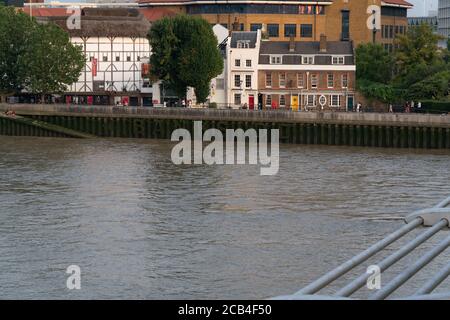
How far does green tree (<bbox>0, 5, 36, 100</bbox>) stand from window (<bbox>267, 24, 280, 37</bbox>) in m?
29.3

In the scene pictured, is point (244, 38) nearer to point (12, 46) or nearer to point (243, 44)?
point (243, 44)

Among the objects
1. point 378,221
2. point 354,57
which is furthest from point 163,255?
point 354,57

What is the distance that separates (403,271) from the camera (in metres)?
10.8

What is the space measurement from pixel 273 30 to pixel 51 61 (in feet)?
107

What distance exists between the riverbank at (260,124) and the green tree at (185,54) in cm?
913

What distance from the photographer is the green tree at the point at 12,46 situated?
86125 mm

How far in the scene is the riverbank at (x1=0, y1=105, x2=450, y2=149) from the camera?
209ft

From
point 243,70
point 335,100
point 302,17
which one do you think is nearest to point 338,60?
point 335,100

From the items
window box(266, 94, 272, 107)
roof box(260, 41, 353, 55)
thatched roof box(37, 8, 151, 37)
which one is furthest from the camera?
thatched roof box(37, 8, 151, 37)

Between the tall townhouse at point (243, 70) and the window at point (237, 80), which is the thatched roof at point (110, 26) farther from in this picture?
the window at point (237, 80)

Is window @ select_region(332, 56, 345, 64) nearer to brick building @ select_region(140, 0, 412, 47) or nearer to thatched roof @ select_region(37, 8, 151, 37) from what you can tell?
thatched roof @ select_region(37, 8, 151, 37)

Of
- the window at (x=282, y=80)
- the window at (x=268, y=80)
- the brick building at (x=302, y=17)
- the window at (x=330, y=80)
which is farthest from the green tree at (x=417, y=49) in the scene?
the brick building at (x=302, y=17)

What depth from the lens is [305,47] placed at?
84438 mm

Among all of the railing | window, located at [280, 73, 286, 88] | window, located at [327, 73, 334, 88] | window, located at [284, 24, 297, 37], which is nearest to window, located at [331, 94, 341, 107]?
window, located at [327, 73, 334, 88]
